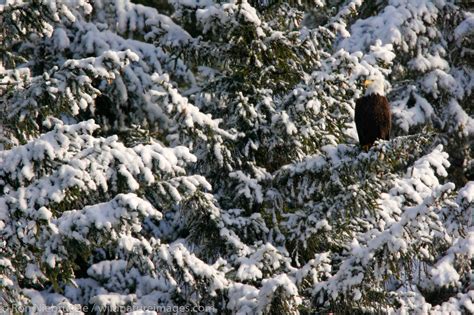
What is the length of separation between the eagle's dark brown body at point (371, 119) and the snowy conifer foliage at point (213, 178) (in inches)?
6.6

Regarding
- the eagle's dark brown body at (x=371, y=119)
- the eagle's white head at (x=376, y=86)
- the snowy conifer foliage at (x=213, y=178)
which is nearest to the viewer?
the snowy conifer foliage at (x=213, y=178)

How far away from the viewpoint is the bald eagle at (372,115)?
601cm

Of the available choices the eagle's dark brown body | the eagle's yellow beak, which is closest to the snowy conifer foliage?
the eagle's yellow beak

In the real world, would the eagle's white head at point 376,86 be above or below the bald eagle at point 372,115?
above

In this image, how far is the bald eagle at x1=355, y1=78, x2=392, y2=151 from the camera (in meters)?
6.01

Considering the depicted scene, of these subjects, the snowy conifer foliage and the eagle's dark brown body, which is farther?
the eagle's dark brown body

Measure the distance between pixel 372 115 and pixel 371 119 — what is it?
0.13 ft

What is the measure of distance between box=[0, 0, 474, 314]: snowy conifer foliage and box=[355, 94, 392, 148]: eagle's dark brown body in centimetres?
17

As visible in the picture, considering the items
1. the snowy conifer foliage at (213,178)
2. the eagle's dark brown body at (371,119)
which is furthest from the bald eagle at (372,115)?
the snowy conifer foliage at (213,178)

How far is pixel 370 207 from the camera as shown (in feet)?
18.6

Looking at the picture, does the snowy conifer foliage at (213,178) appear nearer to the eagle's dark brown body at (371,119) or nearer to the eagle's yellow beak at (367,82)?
the eagle's yellow beak at (367,82)

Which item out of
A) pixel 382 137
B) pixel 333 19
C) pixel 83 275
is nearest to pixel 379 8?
pixel 333 19

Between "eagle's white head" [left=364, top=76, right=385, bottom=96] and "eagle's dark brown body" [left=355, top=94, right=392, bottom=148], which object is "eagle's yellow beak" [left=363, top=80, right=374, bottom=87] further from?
"eagle's dark brown body" [left=355, top=94, right=392, bottom=148]

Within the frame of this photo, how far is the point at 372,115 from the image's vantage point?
19.8ft
